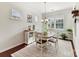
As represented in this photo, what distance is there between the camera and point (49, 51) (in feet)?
7.12

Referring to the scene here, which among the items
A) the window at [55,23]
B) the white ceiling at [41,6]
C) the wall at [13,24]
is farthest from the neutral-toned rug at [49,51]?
the white ceiling at [41,6]

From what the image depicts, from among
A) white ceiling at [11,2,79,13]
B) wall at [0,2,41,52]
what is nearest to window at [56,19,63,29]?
white ceiling at [11,2,79,13]

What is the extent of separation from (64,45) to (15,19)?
1.15 metres

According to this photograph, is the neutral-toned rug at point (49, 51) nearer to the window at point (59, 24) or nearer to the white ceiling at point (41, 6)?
the window at point (59, 24)

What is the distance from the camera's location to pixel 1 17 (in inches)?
→ 82.7

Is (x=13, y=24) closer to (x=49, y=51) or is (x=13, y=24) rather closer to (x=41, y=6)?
(x=41, y=6)

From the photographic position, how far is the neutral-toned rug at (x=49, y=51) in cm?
212

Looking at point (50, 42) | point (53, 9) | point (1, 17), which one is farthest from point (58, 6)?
point (1, 17)

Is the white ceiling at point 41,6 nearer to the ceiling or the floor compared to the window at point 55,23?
nearer to the ceiling

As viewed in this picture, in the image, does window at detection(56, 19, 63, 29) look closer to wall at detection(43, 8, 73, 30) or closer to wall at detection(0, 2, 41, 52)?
wall at detection(43, 8, 73, 30)

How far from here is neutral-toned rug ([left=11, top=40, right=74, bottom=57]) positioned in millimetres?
2119

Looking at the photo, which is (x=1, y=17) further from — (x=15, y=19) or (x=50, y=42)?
(x=50, y=42)

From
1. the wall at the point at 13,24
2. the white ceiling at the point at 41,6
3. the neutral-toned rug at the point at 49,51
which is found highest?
the white ceiling at the point at 41,6

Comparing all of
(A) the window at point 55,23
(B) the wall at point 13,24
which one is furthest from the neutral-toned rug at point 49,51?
(A) the window at point 55,23
